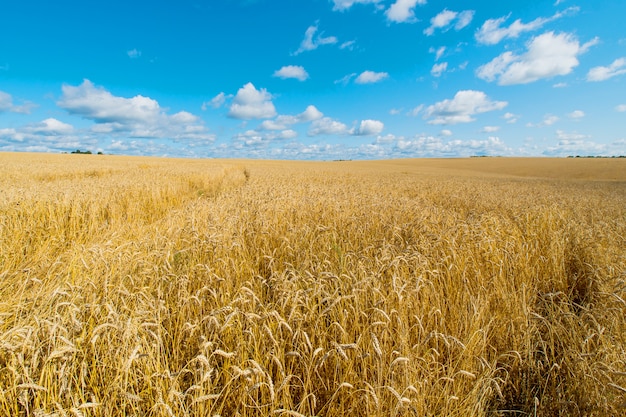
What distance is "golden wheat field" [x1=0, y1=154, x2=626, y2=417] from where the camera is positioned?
1516mm

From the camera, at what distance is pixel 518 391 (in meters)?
2.01

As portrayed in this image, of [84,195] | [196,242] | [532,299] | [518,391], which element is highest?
[84,195]

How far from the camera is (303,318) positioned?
1958mm

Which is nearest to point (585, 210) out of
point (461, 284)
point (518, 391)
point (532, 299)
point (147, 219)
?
point (532, 299)

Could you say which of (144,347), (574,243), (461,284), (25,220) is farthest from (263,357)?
(25,220)

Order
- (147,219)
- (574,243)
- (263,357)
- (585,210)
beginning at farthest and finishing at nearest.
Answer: (585,210)
(147,219)
(574,243)
(263,357)

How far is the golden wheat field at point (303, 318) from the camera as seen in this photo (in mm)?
1516

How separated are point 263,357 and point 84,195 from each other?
6.70 meters

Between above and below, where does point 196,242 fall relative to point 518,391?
above

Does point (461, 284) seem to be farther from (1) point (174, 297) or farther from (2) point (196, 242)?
(2) point (196, 242)

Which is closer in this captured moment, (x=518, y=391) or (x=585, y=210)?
(x=518, y=391)

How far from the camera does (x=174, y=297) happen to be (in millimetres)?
2494

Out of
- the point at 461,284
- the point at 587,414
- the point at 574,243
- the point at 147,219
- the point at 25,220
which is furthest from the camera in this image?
the point at 147,219

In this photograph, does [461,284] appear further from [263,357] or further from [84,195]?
[84,195]
